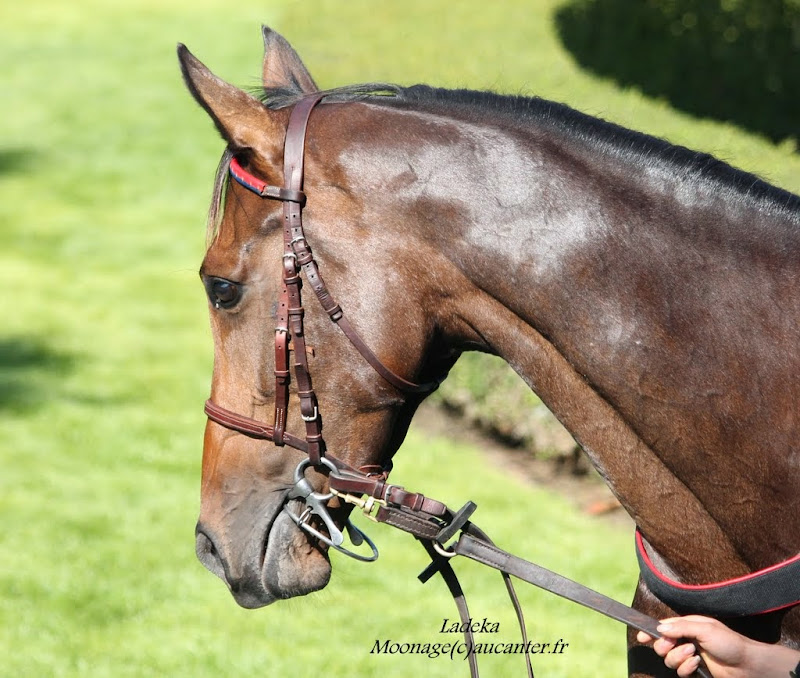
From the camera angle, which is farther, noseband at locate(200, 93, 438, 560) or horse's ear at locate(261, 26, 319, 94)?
horse's ear at locate(261, 26, 319, 94)

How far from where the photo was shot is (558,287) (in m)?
2.18

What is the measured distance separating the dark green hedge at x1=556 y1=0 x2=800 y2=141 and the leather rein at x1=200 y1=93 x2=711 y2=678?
842cm

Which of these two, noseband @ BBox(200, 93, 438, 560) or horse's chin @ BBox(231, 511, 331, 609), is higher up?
noseband @ BBox(200, 93, 438, 560)

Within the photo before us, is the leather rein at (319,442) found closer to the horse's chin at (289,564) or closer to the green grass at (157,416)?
the horse's chin at (289,564)

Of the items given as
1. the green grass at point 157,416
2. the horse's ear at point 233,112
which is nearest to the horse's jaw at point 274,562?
the horse's ear at point 233,112

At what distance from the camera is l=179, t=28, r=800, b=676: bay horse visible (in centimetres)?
217

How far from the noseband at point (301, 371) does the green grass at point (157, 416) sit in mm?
625

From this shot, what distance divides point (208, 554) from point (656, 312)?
124 cm

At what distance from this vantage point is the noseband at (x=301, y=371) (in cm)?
223

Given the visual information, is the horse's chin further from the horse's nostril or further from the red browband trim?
the red browband trim

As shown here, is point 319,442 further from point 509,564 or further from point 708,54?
point 708,54

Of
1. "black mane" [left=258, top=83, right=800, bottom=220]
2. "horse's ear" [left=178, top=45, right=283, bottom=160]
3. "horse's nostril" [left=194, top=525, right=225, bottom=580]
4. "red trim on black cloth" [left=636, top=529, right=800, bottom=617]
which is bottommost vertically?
"horse's nostril" [left=194, top=525, right=225, bottom=580]

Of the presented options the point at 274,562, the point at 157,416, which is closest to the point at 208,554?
the point at 274,562

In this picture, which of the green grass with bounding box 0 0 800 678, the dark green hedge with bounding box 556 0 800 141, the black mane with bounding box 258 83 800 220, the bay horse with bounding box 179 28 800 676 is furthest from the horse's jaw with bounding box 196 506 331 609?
the dark green hedge with bounding box 556 0 800 141
